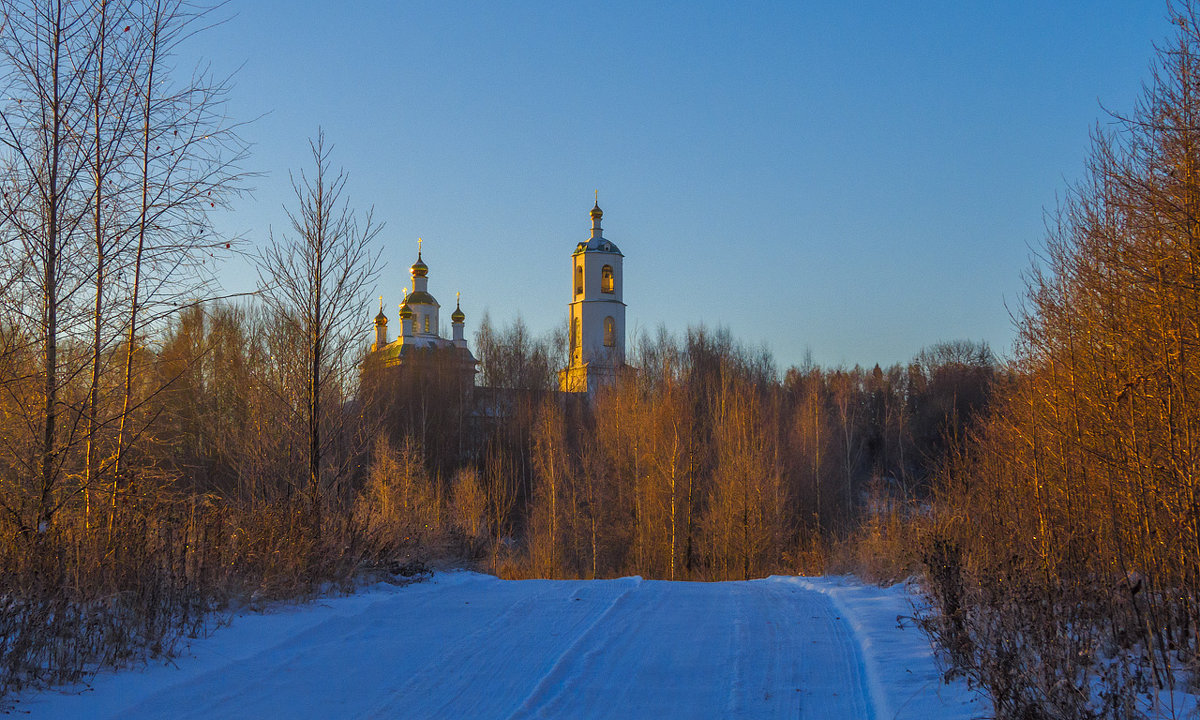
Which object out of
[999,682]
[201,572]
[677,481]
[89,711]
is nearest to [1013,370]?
[999,682]

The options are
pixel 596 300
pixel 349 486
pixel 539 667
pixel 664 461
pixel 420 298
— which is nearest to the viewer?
pixel 539 667

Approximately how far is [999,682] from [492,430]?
161ft

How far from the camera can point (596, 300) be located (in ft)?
201

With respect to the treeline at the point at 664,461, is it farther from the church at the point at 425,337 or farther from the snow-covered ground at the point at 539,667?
the snow-covered ground at the point at 539,667

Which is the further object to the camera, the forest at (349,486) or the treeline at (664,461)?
the treeline at (664,461)

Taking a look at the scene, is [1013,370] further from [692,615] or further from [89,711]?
[89,711]

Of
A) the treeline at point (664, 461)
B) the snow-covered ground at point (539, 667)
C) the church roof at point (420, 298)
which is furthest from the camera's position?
the church roof at point (420, 298)

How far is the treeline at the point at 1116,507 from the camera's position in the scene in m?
5.36

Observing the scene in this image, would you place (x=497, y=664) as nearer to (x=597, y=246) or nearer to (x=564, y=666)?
(x=564, y=666)

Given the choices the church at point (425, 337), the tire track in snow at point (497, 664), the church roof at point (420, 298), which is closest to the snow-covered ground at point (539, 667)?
the tire track in snow at point (497, 664)

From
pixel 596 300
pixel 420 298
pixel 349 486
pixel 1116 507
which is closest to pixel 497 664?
pixel 1116 507

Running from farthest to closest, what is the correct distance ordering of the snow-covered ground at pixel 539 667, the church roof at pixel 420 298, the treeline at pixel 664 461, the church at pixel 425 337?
the church roof at pixel 420 298 → the church at pixel 425 337 → the treeline at pixel 664 461 → the snow-covered ground at pixel 539 667

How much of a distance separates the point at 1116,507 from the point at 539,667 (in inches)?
193

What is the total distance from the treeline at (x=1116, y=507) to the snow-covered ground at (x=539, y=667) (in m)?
0.57
